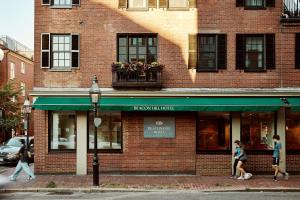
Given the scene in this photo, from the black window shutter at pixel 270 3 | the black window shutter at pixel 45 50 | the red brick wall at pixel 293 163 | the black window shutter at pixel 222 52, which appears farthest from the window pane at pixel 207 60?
the black window shutter at pixel 45 50

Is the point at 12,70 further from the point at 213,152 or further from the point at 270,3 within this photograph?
the point at 270,3

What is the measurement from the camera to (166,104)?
22625 millimetres

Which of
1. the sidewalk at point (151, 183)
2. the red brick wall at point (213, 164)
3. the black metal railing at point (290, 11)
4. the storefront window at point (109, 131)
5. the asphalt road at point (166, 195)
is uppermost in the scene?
the black metal railing at point (290, 11)

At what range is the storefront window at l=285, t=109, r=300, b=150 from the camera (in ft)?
77.5

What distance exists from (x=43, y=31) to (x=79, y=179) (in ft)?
22.6

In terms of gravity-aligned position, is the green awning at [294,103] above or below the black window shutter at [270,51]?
below

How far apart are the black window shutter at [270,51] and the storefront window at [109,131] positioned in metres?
7.12

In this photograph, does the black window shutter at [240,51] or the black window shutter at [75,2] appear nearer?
the black window shutter at [240,51]

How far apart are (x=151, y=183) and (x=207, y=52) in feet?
22.2

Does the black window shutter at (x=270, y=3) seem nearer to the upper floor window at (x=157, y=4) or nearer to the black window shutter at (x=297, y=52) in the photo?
the black window shutter at (x=297, y=52)

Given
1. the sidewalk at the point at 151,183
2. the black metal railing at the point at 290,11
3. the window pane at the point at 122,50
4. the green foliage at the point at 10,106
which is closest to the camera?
the sidewalk at the point at 151,183

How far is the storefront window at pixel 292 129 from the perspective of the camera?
23.6 meters

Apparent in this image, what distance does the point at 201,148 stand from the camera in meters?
23.5

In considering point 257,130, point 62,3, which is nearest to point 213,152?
point 257,130
